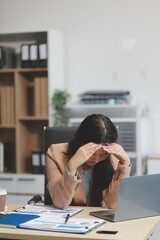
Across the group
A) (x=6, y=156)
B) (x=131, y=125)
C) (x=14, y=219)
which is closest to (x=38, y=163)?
(x=6, y=156)

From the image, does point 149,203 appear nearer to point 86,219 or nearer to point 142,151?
point 86,219

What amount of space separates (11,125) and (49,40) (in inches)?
34.7

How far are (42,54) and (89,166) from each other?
191cm

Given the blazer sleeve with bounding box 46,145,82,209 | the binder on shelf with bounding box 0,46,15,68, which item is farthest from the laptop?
the binder on shelf with bounding box 0,46,15,68

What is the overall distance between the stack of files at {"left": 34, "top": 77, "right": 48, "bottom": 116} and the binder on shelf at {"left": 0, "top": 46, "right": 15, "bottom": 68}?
37 centimetres

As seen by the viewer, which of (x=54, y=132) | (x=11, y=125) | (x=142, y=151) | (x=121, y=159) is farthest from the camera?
(x=11, y=125)

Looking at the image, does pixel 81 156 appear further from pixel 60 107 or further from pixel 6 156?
pixel 6 156

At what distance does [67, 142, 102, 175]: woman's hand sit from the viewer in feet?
7.31

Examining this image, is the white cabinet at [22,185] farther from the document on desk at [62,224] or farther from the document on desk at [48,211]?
the document on desk at [62,224]

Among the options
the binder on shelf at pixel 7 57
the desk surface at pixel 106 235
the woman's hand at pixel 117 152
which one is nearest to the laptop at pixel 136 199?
the desk surface at pixel 106 235

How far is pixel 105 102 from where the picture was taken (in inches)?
157

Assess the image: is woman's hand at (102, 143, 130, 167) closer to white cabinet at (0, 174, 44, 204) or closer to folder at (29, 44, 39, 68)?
white cabinet at (0, 174, 44, 204)

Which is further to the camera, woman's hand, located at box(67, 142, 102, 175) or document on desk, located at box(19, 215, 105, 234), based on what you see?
woman's hand, located at box(67, 142, 102, 175)

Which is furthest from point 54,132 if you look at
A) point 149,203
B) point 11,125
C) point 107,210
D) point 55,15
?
point 55,15
